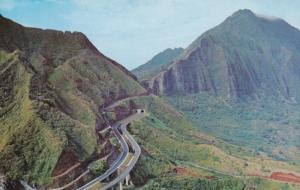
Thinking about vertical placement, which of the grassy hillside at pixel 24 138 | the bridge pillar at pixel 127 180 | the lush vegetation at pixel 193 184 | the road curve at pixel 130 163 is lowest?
the lush vegetation at pixel 193 184

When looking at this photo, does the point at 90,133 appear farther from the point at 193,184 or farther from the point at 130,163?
the point at 193,184

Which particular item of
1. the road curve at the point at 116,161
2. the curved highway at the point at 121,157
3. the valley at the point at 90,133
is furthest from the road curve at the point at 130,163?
the road curve at the point at 116,161

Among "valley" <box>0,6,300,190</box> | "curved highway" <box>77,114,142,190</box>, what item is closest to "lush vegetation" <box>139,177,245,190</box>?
"valley" <box>0,6,300,190</box>

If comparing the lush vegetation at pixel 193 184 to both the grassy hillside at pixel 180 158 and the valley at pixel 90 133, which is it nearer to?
the grassy hillside at pixel 180 158

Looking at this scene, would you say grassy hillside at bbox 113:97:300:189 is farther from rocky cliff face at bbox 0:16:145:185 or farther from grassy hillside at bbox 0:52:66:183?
grassy hillside at bbox 0:52:66:183

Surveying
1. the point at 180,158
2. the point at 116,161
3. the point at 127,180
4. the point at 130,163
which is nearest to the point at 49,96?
the point at 116,161

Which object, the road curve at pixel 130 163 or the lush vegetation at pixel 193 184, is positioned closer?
the road curve at pixel 130 163
